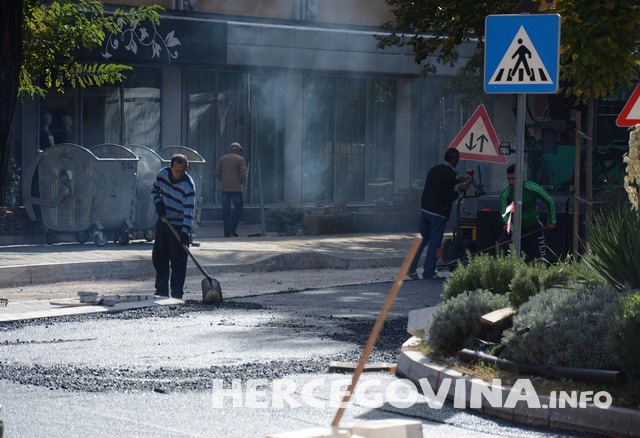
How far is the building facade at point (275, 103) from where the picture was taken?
24547 millimetres

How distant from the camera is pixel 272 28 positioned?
26672mm

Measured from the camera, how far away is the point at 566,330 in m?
7.83

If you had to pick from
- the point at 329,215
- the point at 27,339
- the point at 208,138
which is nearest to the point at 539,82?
the point at 27,339

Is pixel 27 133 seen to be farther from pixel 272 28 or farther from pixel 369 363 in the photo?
pixel 369 363

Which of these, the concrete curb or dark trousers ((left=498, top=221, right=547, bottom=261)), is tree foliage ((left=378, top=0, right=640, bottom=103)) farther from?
the concrete curb

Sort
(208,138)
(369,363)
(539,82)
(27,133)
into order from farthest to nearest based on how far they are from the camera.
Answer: (208,138) → (27,133) → (539,82) → (369,363)

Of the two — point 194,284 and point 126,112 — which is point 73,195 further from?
point 126,112

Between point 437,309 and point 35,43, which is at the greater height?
point 35,43

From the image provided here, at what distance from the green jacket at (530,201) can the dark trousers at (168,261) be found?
384 centimetres

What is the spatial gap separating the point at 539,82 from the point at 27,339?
469 cm

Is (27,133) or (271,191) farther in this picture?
(271,191)

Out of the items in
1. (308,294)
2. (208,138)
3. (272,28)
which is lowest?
(308,294)

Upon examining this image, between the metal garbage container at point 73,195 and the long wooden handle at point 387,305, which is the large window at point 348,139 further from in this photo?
the long wooden handle at point 387,305

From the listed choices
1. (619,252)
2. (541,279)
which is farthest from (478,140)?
(619,252)
